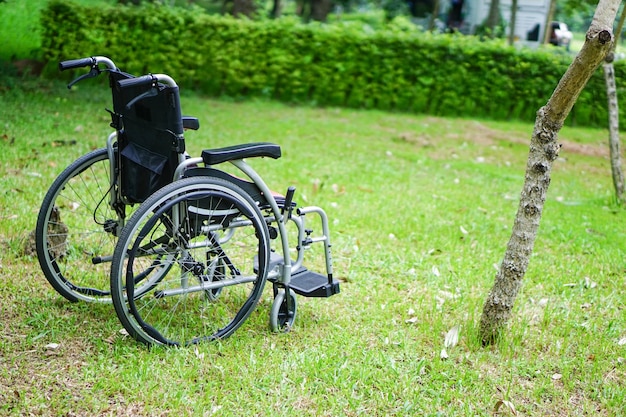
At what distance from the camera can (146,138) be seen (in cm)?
312

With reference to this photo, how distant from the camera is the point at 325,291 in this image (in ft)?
11.2

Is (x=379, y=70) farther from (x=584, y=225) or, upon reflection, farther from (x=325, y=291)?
(x=325, y=291)

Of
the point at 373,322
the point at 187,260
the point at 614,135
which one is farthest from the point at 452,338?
the point at 614,135

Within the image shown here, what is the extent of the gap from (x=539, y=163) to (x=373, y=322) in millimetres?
1189

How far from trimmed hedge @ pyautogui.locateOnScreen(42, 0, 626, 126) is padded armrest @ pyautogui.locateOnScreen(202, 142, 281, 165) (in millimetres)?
8231

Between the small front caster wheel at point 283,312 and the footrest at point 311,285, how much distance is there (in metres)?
0.06

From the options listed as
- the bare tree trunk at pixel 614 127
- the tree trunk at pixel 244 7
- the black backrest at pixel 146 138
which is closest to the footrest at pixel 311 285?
the black backrest at pixel 146 138

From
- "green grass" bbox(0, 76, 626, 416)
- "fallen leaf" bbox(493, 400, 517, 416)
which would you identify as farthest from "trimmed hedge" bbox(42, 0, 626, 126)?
"fallen leaf" bbox(493, 400, 517, 416)

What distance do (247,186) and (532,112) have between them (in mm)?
9776

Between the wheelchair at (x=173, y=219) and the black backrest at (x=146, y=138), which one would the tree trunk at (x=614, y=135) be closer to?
the wheelchair at (x=173, y=219)

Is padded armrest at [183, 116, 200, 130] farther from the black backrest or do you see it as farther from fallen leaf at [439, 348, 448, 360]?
fallen leaf at [439, 348, 448, 360]

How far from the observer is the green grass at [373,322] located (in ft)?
9.12

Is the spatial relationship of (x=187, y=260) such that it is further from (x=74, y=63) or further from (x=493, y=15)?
→ (x=493, y=15)

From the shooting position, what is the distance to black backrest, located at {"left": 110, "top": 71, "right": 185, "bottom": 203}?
2.98 m
